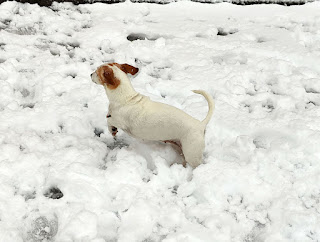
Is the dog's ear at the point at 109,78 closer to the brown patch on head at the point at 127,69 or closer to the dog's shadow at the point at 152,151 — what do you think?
the brown patch on head at the point at 127,69

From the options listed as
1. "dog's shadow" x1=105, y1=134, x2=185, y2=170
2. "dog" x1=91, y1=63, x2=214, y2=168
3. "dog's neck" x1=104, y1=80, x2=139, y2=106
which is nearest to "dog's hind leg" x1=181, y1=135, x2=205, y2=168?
"dog" x1=91, y1=63, x2=214, y2=168

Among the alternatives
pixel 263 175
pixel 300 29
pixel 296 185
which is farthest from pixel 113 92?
pixel 300 29

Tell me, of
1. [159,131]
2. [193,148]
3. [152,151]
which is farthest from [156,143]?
[193,148]

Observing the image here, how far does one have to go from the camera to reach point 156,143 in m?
1.88

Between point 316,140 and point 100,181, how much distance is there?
1.19m

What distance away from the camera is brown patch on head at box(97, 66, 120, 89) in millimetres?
1584

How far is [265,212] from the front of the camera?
154 cm

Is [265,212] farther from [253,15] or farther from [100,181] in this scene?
[253,15]

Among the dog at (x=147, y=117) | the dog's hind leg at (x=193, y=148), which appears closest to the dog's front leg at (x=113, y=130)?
the dog at (x=147, y=117)

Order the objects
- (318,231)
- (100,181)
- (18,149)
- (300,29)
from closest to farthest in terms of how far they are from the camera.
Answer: (318,231)
(100,181)
(18,149)
(300,29)

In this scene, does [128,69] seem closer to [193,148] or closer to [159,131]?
[159,131]

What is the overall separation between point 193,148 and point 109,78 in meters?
0.53

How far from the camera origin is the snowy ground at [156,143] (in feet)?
4.84

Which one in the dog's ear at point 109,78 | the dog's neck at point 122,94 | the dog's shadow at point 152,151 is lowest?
the dog's shadow at point 152,151
